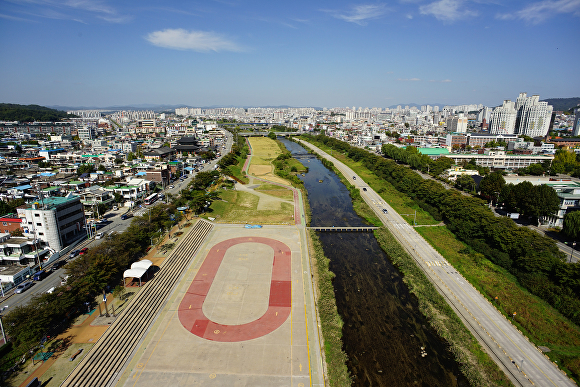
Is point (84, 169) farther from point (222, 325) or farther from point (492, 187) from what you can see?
point (492, 187)

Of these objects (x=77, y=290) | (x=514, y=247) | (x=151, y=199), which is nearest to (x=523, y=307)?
(x=514, y=247)

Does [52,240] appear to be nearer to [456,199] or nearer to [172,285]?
[172,285]

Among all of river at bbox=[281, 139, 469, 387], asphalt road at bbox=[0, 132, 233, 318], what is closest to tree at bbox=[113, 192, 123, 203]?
asphalt road at bbox=[0, 132, 233, 318]

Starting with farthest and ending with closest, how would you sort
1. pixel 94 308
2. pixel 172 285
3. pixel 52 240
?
pixel 52 240
pixel 172 285
pixel 94 308

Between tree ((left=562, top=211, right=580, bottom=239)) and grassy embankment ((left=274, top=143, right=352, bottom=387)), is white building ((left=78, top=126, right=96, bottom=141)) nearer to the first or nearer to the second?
grassy embankment ((left=274, top=143, right=352, bottom=387))

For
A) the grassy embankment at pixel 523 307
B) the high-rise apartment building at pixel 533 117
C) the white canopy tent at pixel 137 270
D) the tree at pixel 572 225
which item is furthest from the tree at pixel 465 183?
the high-rise apartment building at pixel 533 117

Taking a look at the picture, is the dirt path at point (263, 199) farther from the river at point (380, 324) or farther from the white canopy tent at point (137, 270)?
the white canopy tent at point (137, 270)

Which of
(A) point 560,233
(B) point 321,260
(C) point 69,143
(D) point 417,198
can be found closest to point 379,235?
(B) point 321,260
